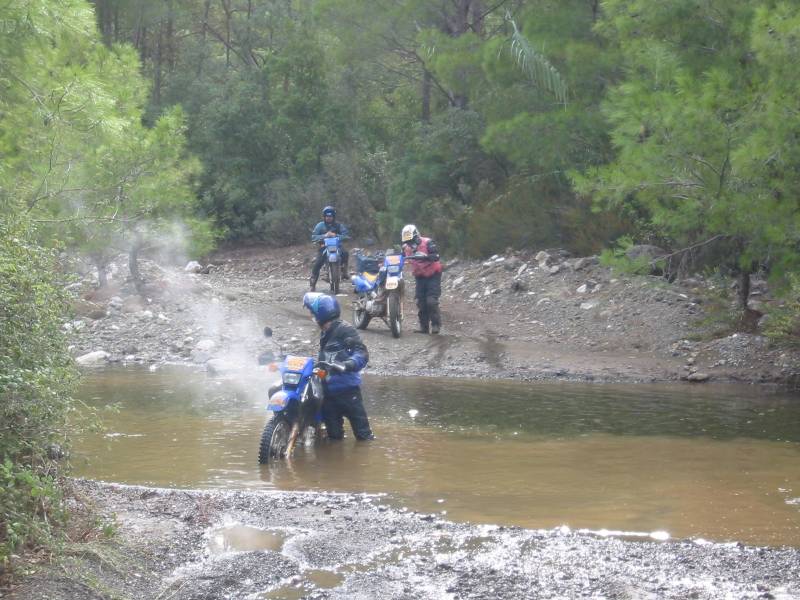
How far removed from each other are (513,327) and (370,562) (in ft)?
41.5

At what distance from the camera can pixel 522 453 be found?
9609 mm

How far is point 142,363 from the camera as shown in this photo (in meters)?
16.7

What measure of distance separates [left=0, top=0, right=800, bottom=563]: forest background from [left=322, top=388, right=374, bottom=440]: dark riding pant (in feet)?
9.99

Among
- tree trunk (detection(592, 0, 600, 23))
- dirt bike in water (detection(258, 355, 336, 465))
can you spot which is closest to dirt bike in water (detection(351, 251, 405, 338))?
dirt bike in water (detection(258, 355, 336, 465))

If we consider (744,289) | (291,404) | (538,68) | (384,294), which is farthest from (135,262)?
(291,404)

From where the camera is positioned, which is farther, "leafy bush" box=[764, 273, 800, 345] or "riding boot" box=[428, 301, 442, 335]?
"riding boot" box=[428, 301, 442, 335]

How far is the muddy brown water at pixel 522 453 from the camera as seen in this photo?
24.6 ft

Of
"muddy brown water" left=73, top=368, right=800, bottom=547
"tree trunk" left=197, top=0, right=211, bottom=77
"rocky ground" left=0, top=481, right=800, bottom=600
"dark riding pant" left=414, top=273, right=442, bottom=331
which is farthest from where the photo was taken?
"tree trunk" left=197, top=0, right=211, bottom=77

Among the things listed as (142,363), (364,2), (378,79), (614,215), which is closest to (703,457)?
(142,363)

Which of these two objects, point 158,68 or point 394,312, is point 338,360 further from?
point 158,68

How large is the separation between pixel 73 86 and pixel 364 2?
A: 18.0m

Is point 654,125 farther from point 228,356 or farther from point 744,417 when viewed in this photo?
point 228,356

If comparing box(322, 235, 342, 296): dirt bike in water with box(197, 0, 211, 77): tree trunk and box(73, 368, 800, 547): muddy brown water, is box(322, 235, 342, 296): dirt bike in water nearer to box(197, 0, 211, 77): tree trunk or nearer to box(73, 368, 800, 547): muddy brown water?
box(73, 368, 800, 547): muddy brown water

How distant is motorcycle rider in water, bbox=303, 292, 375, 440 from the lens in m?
9.87
